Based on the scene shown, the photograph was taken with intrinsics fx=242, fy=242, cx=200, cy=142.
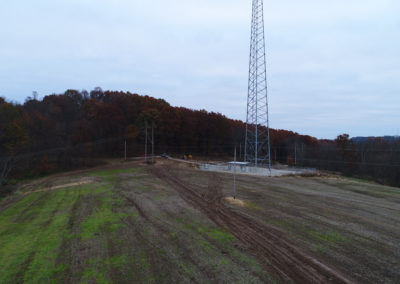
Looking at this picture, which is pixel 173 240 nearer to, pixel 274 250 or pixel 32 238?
pixel 274 250

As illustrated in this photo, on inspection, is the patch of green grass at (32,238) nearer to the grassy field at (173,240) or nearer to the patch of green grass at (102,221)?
the grassy field at (173,240)

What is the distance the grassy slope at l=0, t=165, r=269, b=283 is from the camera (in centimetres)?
601

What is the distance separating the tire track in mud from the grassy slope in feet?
1.50

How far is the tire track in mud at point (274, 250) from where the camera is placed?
5.96 m

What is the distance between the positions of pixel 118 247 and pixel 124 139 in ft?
144

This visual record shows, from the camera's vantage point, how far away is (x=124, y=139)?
4938 centimetres

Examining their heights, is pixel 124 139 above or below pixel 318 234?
above

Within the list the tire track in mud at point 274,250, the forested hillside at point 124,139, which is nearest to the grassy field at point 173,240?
the tire track in mud at point 274,250

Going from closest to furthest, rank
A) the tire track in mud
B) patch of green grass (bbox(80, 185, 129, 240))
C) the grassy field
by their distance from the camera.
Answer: the tire track in mud
the grassy field
patch of green grass (bbox(80, 185, 129, 240))

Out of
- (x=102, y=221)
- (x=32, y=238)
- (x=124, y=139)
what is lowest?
(x=32, y=238)

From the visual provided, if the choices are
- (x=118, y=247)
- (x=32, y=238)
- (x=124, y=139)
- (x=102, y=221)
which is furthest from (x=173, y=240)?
(x=124, y=139)

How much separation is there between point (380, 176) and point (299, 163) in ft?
53.3

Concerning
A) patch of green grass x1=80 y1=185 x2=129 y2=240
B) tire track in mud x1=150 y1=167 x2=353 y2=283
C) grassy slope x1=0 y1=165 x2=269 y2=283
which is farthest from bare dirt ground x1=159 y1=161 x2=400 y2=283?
patch of green grass x1=80 y1=185 x2=129 y2=240

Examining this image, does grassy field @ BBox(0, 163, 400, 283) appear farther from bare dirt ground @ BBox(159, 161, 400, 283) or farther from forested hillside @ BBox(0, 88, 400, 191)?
forested hillside @ BBox(0, 88, 400, 191)
